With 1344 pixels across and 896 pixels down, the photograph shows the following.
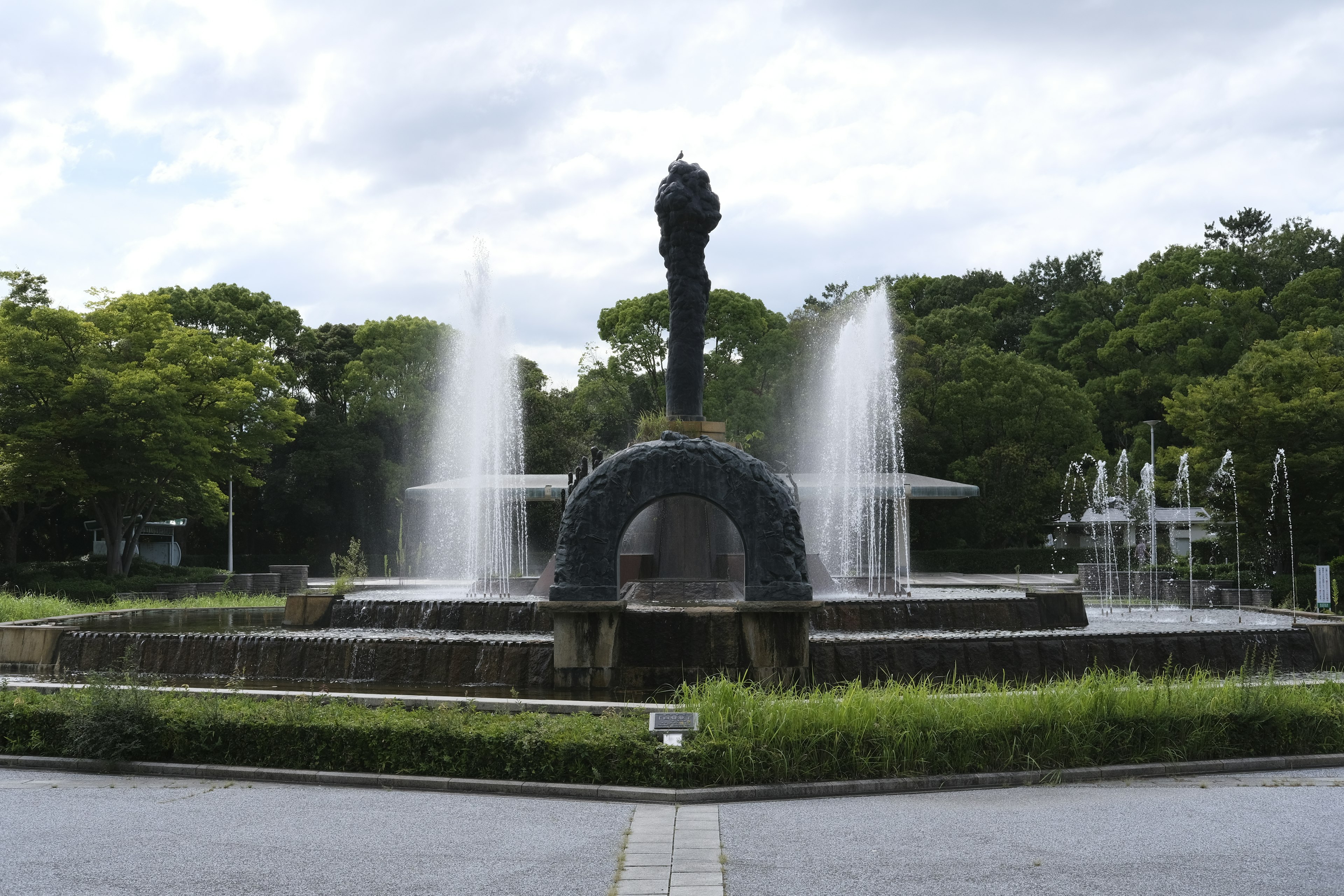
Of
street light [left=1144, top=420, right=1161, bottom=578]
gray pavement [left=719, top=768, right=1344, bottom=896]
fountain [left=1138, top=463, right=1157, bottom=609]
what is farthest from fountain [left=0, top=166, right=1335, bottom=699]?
street light [left=1144, top=420, right=1161, bottom=578]

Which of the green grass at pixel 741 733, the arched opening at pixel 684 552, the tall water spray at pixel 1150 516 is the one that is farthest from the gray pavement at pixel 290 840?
the tall water spray at pixel 1150 516

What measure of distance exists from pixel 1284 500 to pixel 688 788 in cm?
2556

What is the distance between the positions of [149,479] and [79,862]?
2549 centimetres

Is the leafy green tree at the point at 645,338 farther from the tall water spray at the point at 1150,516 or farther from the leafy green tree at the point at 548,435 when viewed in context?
the tall water spray at the point at 1150,516

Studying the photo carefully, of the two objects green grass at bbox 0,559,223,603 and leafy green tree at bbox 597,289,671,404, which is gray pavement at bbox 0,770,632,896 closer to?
green grass at bbox 0,559,223,603

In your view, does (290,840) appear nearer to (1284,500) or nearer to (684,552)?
(684,552)

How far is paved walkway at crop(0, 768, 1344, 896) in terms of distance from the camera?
5645 millimetres

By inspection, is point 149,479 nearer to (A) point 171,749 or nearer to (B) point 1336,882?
(A) point 171,749

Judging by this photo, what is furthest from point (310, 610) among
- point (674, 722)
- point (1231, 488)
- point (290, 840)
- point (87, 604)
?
point (1231, 488)

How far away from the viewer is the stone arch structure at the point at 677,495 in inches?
488

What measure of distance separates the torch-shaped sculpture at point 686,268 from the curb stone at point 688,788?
35.6 ft

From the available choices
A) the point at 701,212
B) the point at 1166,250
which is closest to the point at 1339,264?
the point at 1166,250

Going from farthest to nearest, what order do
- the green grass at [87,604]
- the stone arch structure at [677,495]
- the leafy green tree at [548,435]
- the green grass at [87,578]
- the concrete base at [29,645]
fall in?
the leafy green tree at [548,435]
the green grass at [87,578]
the green grass at [87,604]
the concrete base at [29,645]
the stone arch structure at [677,495]

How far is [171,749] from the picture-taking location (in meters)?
8.91
